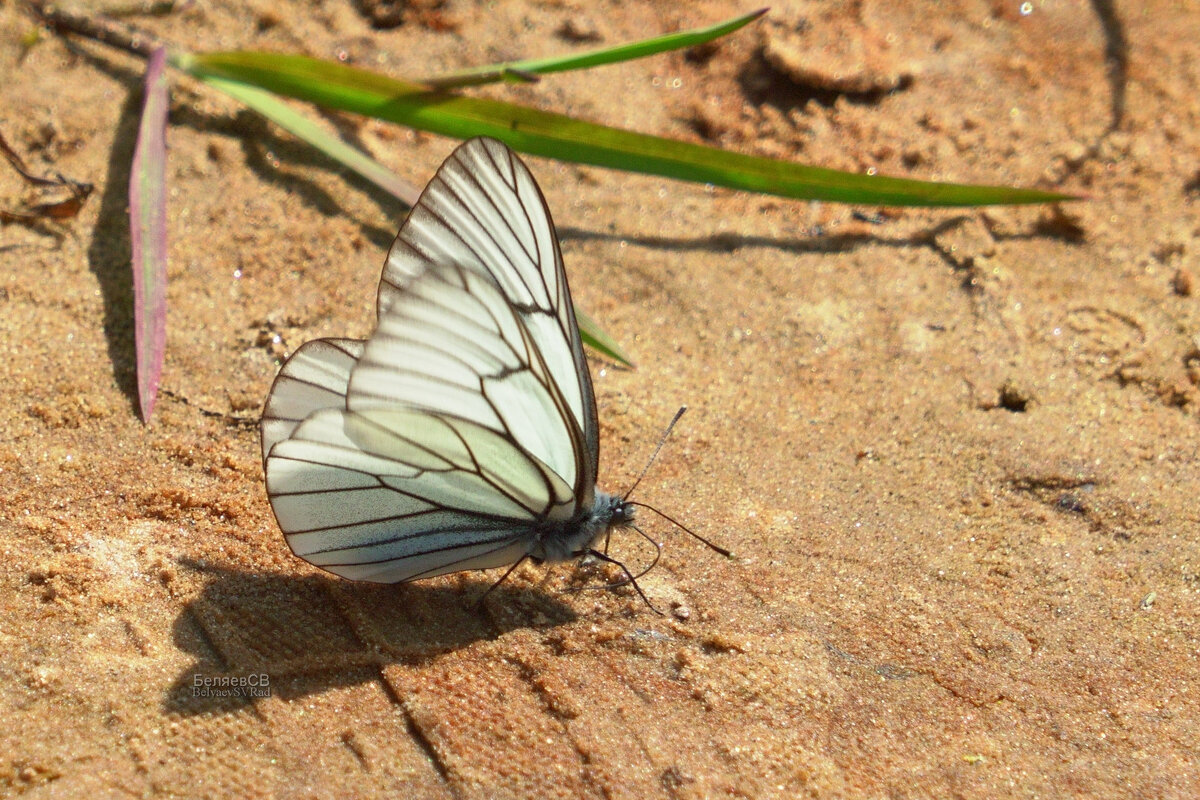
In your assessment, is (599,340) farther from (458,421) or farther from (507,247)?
(458,421)

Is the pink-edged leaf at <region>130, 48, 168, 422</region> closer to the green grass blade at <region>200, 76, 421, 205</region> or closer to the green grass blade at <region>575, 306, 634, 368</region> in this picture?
the green grass blade at <region>200, 76, 421, 205</region>

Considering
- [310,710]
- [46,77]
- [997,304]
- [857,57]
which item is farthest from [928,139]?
[46,77]

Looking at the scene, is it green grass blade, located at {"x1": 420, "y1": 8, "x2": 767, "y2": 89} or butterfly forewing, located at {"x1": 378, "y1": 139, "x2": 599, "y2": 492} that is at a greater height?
green grass blade, located at {"x1": 420, "y1": 8, "x2": 767, "y2": 89}

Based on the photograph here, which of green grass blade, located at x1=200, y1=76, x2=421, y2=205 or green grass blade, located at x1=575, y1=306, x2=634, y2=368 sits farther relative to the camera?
green grass blade, located at x1=200, y1=76, x2=421, y2=205

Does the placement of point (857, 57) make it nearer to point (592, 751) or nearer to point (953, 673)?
point (953, 673)

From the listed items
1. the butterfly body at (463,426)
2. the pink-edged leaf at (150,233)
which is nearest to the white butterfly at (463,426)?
the butterfly body at (463,426)

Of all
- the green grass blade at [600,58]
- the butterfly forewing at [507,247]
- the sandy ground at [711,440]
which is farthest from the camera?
the green grass blade at [600,58]

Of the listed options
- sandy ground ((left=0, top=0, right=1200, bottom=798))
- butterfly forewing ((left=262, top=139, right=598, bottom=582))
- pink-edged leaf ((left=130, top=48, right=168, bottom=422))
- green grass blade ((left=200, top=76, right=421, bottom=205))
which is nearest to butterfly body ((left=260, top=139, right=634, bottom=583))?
butterfly forewing ((left=262, top=139, right=598, bottom=582))

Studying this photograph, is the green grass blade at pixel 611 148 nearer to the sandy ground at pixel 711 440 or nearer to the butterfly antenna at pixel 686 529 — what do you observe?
the sandy ground at pixel 711 440
